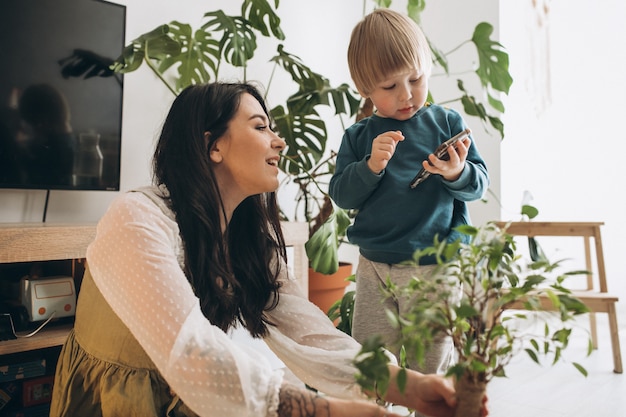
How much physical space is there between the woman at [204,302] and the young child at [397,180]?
23 cm

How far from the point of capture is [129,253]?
0.86 meters

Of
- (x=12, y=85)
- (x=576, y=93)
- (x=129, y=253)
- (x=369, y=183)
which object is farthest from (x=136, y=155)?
(x=576, y=93)

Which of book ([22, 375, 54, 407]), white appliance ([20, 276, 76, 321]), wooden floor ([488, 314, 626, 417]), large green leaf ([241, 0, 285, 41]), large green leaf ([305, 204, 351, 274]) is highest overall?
large green leaf ([241, 0, 285, 41])

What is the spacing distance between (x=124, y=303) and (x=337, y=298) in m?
1.87

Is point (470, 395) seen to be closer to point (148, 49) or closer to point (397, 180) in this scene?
point (397, 180)

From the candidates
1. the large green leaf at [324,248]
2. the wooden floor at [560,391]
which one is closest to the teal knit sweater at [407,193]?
the large green leaf at [324,248]

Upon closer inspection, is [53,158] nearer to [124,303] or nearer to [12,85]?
[12,85]

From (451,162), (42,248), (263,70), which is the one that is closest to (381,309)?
(451,162)

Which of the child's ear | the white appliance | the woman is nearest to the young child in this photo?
the woman

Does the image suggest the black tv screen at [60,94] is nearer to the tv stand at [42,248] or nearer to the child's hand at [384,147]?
the tv stand at [42,248]

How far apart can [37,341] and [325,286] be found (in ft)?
4.26

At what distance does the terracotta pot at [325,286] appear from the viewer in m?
2.59

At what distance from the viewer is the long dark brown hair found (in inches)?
40.5

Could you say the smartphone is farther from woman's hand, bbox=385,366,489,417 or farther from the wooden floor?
the wooden floor
